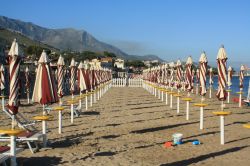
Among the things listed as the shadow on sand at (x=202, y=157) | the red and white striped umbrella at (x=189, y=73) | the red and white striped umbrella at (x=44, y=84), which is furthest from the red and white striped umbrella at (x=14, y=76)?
the red and white striped umbrella at (x=189, y=73)

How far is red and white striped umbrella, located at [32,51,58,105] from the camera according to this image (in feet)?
34.2

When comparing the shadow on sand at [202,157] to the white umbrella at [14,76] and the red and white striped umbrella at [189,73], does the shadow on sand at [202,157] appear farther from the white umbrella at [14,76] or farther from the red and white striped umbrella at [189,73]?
the red and white striped umbrella at [189,73]

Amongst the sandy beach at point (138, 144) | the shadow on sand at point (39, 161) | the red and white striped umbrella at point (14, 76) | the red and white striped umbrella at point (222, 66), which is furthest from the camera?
the red and white striped umbrella at point (222, 66)

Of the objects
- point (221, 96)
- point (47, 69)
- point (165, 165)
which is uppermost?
point (47, 69)

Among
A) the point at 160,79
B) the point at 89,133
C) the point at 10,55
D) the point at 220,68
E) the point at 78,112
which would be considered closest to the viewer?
the point at 10,55

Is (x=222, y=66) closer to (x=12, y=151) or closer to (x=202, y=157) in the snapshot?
(x=202, y=157)

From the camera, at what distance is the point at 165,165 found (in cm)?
865

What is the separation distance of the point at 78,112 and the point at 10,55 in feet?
34.7

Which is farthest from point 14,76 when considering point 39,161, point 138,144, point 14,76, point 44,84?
point 138,144

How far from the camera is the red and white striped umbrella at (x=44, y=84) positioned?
10.4 m

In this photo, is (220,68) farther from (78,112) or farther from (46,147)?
(78,112)

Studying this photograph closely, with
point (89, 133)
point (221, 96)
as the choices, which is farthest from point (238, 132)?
point (89, 133)

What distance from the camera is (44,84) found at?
1044 cm

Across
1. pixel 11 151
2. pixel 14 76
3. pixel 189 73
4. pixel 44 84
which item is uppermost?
pixel 189 73
